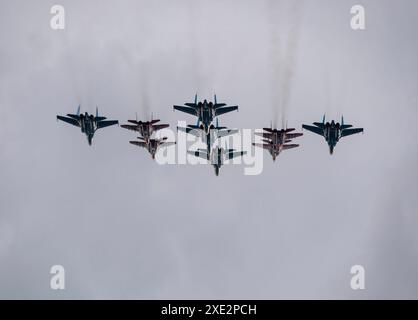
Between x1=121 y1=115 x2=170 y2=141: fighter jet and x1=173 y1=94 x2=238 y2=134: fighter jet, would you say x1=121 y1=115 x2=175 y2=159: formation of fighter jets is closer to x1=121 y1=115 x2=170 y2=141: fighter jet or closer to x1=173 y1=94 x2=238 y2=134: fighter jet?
x1=121 y1=115 x2=170 y2=141: fighter jet

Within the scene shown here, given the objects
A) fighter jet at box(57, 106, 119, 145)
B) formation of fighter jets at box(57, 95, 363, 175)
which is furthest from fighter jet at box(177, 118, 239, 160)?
fighter jet at box(57, 106, 119, 145)

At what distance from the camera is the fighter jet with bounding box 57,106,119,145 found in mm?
83938

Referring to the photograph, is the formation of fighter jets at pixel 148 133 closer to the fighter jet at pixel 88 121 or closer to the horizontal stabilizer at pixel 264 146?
the fighter jet at pixel 88 121

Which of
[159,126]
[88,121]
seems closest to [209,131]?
[159,126]

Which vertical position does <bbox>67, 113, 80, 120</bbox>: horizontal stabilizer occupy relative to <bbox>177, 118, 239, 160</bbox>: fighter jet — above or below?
above

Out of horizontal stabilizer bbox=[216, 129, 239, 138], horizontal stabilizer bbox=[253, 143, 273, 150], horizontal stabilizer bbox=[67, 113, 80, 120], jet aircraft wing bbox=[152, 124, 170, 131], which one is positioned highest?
horizontal stabilizer bbox=[67, 113, 80, 120]

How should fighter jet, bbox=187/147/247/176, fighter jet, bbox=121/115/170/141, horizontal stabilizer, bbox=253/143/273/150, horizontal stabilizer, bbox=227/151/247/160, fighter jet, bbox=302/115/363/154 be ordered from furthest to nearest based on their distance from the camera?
horizontal stabilizer, bbox=227/151/247/160, fighter jet, bbox=187/147/247/176, horizontal stabilizer, bbox=253/143/273/150, fighter jet, bbox=121/115/170/141, fighter jet, bbox=302/115/363/154

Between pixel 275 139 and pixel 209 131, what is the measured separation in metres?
10.6

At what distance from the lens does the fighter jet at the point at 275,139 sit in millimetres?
84250

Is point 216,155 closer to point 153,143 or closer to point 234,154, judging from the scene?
point 234,154

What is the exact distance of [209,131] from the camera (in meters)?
85.7
